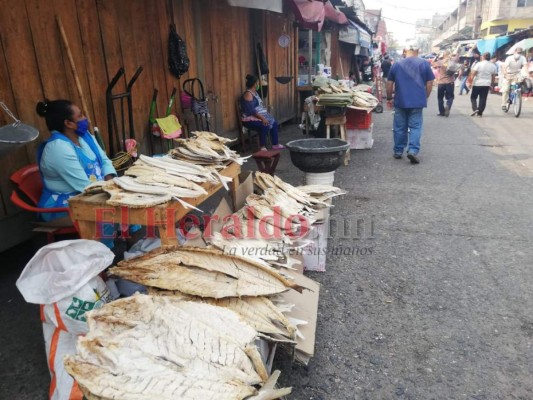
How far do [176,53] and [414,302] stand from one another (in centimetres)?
460

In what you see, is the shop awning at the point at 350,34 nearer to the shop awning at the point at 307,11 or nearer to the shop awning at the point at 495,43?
the shop awning at the point at 307,11

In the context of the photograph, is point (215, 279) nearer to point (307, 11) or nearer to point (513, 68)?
point (307, 11)

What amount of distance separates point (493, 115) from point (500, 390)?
13.0 m

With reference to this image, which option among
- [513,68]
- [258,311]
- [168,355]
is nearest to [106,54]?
[258,311]

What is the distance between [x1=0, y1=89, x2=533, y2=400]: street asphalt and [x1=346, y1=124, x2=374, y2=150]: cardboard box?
2.22m

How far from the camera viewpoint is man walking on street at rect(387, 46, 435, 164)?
273 inches

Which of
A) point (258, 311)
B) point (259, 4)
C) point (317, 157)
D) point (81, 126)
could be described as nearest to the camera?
point (258, 311)

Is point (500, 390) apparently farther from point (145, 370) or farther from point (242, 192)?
point (242, 192)

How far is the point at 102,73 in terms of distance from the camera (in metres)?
4.64

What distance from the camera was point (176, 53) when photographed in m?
5.76

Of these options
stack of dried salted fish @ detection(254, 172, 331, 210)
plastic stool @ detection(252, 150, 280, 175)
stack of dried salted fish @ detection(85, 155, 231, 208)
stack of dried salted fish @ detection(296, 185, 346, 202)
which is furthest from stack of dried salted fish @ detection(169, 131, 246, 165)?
plastic stool @ detection(252, 150, 280, 175)

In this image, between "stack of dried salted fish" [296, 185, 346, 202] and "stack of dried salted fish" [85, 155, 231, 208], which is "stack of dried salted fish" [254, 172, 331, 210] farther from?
"stack of dried salted fish" [85, 155, 231, 208]

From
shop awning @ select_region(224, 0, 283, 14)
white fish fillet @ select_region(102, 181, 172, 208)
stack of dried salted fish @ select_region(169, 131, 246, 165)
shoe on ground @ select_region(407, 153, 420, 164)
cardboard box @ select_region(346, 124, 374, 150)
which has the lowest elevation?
shoe on ground @ select_region(407, 153, 420, 164)

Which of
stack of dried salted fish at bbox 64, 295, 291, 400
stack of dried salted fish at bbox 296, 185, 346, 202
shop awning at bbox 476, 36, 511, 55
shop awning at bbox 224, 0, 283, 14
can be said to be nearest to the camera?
stack of dried salted fish at bbox 64, 295, 291, 400
